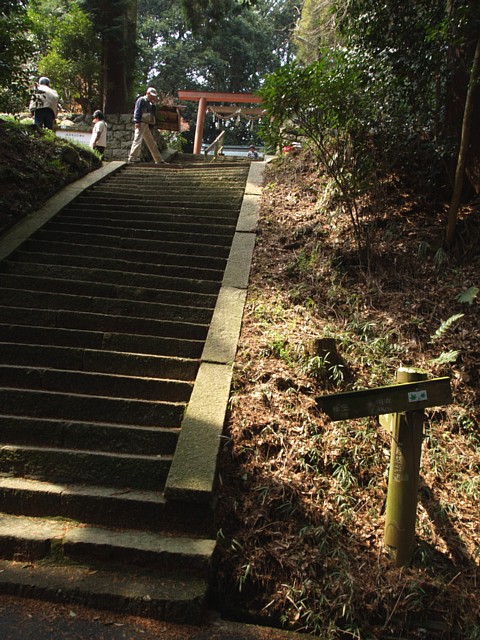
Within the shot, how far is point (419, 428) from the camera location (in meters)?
3.02

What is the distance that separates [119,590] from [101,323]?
2742mm

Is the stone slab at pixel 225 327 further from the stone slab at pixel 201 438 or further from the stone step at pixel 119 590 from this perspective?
the stone step at pixel 119 590

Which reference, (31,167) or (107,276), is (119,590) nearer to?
(107,276)

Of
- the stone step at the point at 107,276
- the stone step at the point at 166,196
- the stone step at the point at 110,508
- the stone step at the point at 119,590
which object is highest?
the stone step at the point at 166,196

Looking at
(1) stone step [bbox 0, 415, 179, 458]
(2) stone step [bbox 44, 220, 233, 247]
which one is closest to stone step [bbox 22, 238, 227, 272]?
(2) stone step [bbox 44, 220, 233, 247]

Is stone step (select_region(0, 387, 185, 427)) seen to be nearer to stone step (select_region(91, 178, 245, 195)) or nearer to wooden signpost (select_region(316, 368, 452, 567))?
wooden signpost (select_region(316, 368, 452, 567))

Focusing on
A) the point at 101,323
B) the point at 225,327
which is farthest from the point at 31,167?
the point at 225,327

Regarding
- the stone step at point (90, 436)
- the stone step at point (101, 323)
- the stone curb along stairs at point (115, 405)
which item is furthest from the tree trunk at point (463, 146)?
the stone step at point (90, 436)

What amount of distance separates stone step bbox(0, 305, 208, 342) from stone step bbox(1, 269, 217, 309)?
0.49 metres

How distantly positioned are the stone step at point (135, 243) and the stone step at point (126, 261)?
0.16 meters

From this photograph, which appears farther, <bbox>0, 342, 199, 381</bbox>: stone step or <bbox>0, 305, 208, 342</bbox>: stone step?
<bbox>0, 305, 208, 342</bbox>: stone step

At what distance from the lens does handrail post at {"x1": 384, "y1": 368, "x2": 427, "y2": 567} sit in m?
3.01

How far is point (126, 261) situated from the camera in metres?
6.26

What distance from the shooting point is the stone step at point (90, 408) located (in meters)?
3.93
